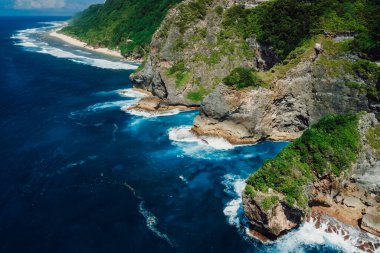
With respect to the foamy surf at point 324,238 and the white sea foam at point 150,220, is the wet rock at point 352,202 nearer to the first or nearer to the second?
the foamy surf at point 324,238

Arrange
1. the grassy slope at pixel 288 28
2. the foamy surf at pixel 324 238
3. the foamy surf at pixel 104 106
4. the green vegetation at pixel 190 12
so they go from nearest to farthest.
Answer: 1. the foamy surf at pixel 324 238
2. the grassy slope at pixel 288 28
3. the foamy surf at pixel 104 106
4. the green vegetation at pixel 190 12

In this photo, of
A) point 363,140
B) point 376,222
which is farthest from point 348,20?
point 376,222

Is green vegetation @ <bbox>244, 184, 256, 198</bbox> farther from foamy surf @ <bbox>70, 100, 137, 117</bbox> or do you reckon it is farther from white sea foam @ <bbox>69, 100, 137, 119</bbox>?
foamy surf @ <bbox>70, 100, 137, 117</bbox>

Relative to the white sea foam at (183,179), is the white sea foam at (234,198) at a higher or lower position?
higher

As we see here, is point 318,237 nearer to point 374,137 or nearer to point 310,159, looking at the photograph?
point 310,159

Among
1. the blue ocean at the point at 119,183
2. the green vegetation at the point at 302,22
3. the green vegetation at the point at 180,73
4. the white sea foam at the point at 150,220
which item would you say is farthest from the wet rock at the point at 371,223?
the green vegetation at the point at 180,73

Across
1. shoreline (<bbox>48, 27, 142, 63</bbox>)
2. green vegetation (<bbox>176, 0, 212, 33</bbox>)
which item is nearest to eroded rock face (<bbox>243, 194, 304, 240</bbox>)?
green vegetation (<bbox>176, 0, 212, 33</bbox>)

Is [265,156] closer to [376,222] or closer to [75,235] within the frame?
[376,222]
